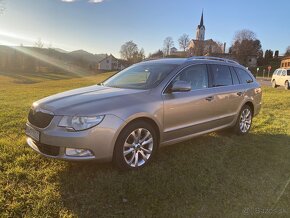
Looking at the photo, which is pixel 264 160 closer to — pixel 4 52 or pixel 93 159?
pixel 93 159

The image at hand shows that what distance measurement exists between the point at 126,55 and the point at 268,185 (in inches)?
3851

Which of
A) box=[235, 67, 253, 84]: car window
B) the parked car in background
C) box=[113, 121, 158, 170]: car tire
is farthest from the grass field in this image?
the parked car in background

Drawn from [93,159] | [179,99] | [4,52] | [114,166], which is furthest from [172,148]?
[4,52]

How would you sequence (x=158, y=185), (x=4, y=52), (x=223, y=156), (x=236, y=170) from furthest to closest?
(x=4, y=52) < (x=223, y=156) < (x=236, y=170) < (x=158, y=185)

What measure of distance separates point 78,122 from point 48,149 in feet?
2.02

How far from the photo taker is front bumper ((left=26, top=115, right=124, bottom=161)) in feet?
12.7

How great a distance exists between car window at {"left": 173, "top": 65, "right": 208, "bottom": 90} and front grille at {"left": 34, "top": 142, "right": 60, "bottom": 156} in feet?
7.51

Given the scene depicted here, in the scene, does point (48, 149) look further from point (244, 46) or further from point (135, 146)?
point (244, 46)

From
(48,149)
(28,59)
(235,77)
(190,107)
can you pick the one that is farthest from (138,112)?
(28,59)

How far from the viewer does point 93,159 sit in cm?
396

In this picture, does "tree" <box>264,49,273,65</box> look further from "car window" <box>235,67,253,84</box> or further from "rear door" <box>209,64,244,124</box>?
"rear door" <box>209,64,244,124</box>

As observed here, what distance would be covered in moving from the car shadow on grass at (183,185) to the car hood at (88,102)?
81cm

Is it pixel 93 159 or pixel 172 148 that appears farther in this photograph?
pixel 172 148

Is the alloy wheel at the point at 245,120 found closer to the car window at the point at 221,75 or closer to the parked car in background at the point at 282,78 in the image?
the car window at the point at 221,75
